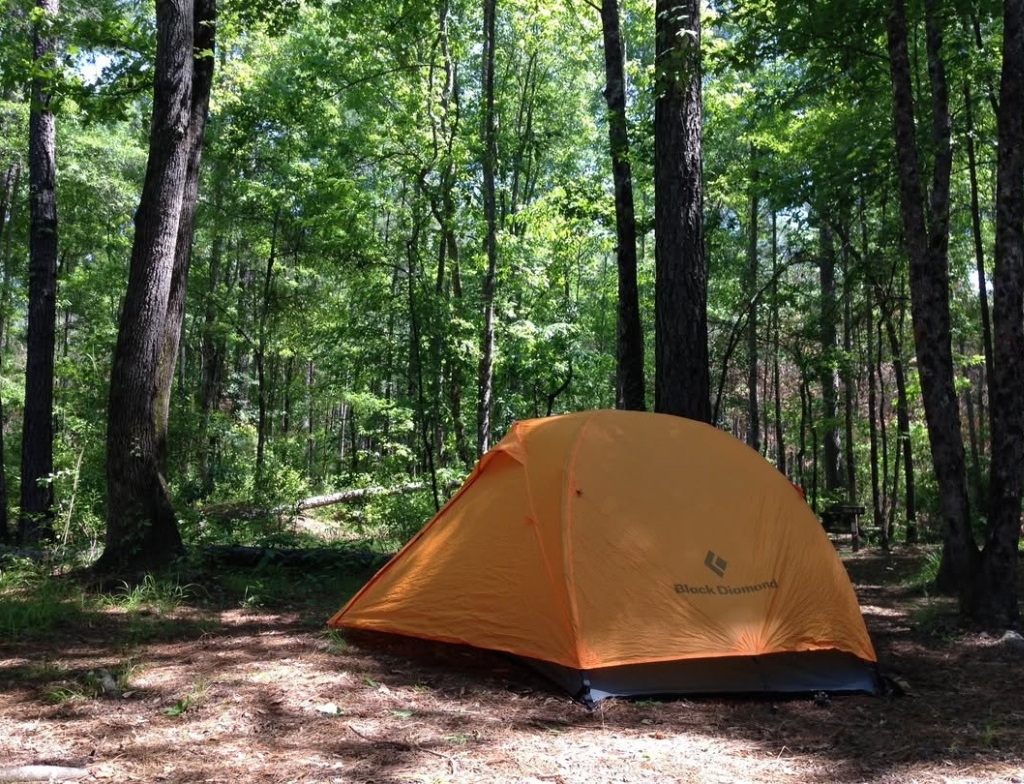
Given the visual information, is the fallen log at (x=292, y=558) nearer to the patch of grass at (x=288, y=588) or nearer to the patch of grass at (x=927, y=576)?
the patch of grass at (x=288, y=588)

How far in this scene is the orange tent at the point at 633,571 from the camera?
4.36m

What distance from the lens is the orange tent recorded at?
4.36 m

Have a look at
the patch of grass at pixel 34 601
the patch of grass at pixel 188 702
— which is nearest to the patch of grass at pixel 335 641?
the patch of grass at pixel 188 702

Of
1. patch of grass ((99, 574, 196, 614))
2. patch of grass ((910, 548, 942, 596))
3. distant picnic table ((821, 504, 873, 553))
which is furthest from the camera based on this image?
distant picnic table ((821, 504, 873, 553))

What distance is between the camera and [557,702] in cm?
422

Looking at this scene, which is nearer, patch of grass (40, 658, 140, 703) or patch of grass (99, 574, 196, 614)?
patch of grass (40, 658, 140, 703)

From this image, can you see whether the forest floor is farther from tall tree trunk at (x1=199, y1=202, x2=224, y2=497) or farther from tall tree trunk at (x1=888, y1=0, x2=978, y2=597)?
tall tree trunk at (x1=199, y1=202, x2=224, y2=497)

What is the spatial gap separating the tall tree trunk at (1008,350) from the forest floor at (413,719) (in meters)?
0.56

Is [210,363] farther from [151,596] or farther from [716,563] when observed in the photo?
[716,563]

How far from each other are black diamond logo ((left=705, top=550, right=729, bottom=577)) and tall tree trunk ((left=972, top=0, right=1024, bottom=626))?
8.30ft

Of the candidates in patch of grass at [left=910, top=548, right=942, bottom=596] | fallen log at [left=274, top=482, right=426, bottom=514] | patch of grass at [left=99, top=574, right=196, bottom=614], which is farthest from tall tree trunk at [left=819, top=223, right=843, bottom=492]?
patch of grass at [left=99, top=574, right=196, bottom=614]

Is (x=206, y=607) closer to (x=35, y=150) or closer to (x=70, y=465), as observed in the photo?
(x=35, y=150)

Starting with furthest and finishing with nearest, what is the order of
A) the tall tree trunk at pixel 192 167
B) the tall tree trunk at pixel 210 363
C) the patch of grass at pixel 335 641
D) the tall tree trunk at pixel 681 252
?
the tall tree trunk at pixel 210 363
the tall tree trunk at pixel 192 167
the tall tree trunk at pixel 681 252
the patch of grass at pixel 335 641

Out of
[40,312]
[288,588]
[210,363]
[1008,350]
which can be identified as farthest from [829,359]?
[210,363]
